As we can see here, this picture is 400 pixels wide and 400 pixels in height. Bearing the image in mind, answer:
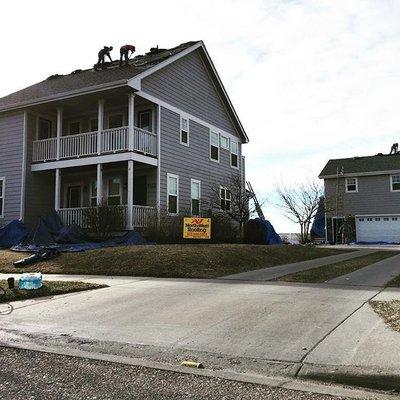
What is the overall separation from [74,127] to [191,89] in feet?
21.2

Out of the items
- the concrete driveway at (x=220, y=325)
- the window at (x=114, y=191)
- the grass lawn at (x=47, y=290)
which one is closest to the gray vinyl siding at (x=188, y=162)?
the window at (x=114, y=191)

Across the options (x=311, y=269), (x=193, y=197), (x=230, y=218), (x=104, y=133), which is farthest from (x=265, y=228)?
(x=311, y=269)

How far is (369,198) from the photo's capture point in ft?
128

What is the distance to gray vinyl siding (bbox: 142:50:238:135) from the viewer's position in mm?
23355

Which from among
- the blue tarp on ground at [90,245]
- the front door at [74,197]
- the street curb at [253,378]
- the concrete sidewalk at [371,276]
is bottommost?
the street curb at [253,378]

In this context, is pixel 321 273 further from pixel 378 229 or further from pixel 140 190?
pixel 378 229

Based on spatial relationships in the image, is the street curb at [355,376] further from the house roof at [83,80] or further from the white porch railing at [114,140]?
the house roof at [83,80]

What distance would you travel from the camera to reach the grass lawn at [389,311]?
6.83m

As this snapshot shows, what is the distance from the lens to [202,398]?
442cm

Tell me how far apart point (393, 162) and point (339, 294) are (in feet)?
106

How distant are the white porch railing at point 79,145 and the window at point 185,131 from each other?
478cm

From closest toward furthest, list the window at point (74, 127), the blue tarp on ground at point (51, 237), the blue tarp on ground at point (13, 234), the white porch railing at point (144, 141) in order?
the blue tarp on ground at point (51, 237)
the blue tarp on ground at point (13, 234)
the white porch railing at point (144, 141)
the window at point (74, 127)

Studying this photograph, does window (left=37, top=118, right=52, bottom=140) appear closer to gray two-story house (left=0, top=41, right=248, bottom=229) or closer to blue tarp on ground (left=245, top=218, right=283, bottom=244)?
gray two-story house (left=0, top=41, right=248, bottom=229)

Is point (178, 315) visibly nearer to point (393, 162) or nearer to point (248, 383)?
point (248, 383)
